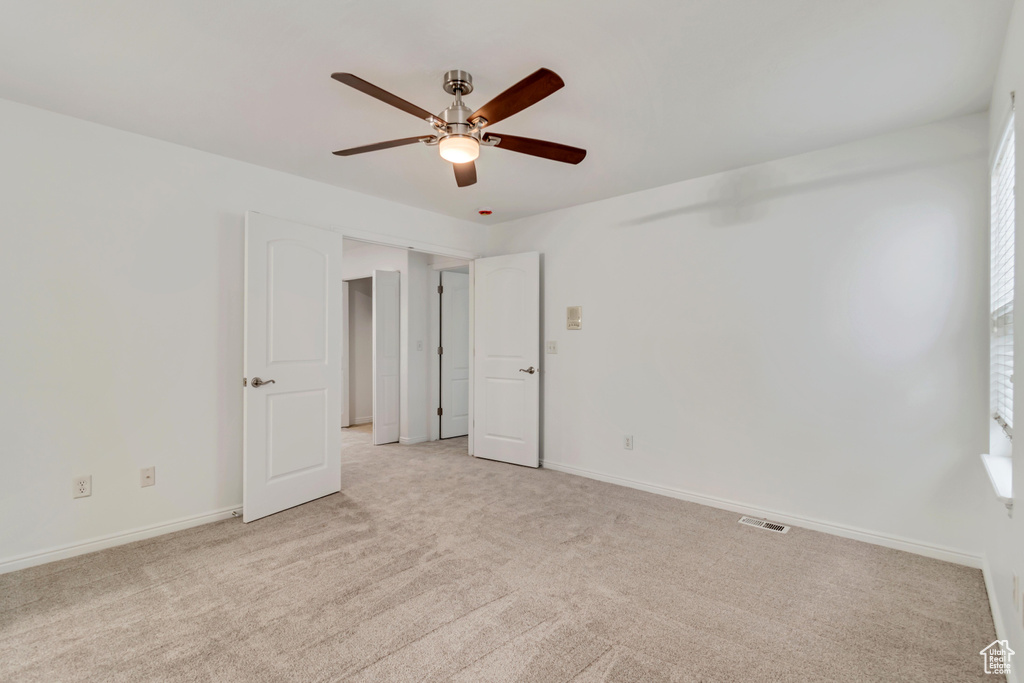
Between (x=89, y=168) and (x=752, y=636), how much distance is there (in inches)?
165

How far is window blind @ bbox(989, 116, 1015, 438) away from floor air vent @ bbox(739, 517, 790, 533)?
129 cm

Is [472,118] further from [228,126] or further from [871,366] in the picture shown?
[871,366]

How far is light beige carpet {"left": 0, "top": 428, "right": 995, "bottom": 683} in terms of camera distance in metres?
1.77

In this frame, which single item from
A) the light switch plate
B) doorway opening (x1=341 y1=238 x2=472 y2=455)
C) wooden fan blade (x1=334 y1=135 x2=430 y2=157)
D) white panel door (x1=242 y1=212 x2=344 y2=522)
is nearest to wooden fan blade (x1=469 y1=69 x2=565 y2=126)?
wooden fan blade (x1=334 y1=135 x2=430 y2=157)

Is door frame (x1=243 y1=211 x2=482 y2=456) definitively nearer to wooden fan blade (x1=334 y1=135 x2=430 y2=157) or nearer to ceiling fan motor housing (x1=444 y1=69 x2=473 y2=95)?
wooden fan blade (x1=334 y1=135 x2=430 y2=157)

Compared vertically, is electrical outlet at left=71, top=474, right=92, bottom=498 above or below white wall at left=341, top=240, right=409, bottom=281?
below

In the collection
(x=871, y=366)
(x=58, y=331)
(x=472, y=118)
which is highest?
(x=472, y=118)

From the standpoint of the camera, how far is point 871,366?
2.87m

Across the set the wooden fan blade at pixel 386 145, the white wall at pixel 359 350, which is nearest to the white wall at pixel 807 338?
the wooden fan blade at pixel 386 145

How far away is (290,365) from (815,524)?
148 inches

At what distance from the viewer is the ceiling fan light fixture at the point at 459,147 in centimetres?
209

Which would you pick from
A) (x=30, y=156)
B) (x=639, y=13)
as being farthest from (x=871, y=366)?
(x=30, y=156)

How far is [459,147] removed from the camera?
2104 millimetres

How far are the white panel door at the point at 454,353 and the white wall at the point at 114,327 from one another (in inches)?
107
